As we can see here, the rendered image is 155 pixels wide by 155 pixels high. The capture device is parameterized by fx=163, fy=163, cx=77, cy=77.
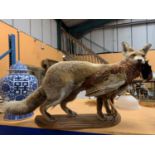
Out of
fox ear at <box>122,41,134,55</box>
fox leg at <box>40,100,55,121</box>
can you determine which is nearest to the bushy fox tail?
fox leg at <box>40,100,55,121</box>

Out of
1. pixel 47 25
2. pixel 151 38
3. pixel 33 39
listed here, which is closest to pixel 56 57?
pixel 47 25

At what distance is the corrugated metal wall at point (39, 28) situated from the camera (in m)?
2.26

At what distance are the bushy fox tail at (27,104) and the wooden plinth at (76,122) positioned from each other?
7cm

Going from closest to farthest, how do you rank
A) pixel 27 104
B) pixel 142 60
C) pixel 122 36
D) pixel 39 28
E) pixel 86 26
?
pixel 142 60 < pixel 27 104 < pixel 39 28 < pixel 86 26 < pixel 122 36

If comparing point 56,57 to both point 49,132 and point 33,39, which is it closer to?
point 33,39

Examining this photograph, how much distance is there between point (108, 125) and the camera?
667 millimetres

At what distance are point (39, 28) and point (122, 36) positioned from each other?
8.03 feet

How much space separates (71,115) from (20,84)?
0.28 metres

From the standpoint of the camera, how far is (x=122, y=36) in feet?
14.5

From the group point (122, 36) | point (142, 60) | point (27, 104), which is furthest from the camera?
point (122, 36)

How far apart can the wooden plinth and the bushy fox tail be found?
71mm

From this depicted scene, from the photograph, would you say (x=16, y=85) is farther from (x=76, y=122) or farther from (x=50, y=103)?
(x=76, y=122)

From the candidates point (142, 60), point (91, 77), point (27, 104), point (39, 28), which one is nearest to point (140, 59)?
point (142, 60)

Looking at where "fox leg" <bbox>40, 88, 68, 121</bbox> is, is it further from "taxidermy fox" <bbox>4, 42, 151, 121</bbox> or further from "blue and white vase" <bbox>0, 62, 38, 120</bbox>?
"blue and white vase" <bbox>0, 62, 38, 120</bbox>
